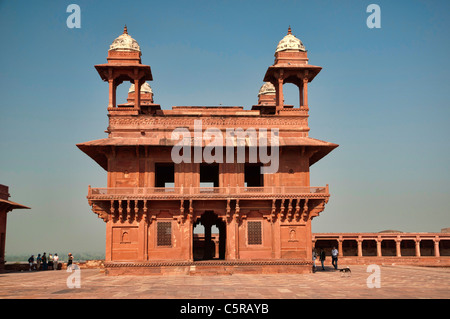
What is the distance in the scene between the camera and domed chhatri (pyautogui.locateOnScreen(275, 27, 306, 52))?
30.9 metres

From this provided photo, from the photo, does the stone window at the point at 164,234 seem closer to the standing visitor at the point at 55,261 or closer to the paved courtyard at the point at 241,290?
the paved courtyard at the point at 241,290

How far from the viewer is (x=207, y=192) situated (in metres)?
28.2

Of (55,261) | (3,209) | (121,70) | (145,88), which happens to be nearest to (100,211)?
(121,70)

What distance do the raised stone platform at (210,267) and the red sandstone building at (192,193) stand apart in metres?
0.06

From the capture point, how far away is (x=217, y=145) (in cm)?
2828

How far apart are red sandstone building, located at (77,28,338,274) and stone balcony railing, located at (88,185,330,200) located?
6cm

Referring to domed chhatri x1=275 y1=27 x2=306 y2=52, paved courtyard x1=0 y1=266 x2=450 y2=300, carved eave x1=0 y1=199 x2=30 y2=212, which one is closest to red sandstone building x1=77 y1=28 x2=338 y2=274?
domed chhatri x1=275 y1=27 x2=306 y2=52

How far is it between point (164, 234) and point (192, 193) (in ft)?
9.72

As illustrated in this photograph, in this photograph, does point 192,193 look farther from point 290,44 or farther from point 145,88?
point 145,88

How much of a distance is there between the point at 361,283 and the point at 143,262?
12349mm

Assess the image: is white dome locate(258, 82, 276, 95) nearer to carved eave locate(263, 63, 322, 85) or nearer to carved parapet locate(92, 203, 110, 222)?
carved eave locate(263, 63, 322, 85)
